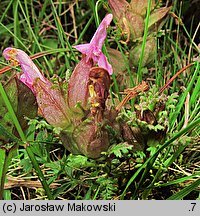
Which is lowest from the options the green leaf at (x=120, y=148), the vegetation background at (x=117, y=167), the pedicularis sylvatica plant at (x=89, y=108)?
the vegetation background at (x=117, y=167)

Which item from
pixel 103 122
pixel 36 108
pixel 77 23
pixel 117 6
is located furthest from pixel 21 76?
pixel 77 23

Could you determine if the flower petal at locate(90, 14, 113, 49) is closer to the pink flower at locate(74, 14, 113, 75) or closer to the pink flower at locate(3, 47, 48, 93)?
the pink flower at locate(74, 14, 113, 75)

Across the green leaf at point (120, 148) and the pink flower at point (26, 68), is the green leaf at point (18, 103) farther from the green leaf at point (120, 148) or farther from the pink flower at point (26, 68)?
the green leaf at point (120, 148)

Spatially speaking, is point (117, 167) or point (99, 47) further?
point (117, 167)

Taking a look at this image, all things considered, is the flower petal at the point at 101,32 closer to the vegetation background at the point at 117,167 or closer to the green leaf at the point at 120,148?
the vegetation background at the point at 117,167

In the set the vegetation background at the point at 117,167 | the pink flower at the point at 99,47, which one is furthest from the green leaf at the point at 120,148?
the pink flower at the point at 99,47

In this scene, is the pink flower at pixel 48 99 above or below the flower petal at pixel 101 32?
below

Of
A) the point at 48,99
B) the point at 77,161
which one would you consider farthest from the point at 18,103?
the point at 77,161

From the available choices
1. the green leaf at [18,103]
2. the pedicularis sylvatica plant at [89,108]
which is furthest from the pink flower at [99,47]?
the green leaf at [18,103]

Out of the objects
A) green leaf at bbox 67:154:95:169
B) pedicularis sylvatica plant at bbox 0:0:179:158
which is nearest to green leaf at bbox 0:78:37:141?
pedicularis sylvatica plant at bbox 0:0:179:158

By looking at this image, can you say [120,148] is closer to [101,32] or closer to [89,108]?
[89,108]
